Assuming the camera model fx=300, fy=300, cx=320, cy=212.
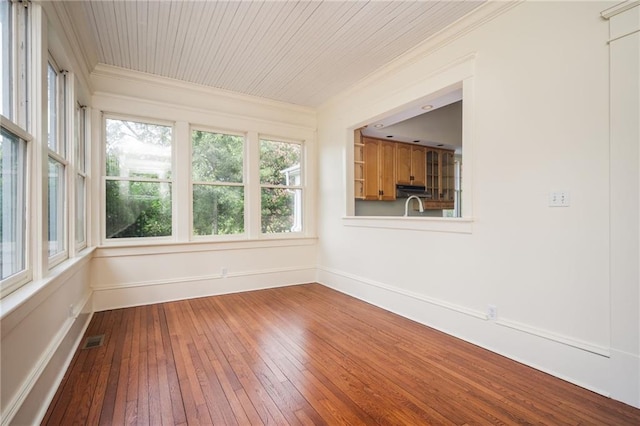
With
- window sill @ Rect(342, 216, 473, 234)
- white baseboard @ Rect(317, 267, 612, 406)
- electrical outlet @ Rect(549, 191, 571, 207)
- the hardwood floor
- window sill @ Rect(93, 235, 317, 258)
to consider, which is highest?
electrical outlet @ Rect(549, 191, 571, 207)

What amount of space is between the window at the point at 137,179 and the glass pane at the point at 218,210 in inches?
14.3

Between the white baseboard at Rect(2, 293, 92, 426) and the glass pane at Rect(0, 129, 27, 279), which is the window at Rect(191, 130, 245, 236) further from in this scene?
the glass pane at Rect(0, 129, 27, 279)

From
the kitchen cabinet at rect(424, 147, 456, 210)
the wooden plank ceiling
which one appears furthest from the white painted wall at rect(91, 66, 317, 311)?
the kitchen cabinet at rect(424, 147, 456, 210)

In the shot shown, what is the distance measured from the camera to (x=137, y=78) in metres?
3.73

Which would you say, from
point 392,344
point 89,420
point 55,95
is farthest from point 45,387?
point 392,344

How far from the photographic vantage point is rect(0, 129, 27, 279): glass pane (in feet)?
5.21

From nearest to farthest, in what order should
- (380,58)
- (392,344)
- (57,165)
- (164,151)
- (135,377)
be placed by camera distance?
(135,377)
(57,165)
(392,344)
(380,58)
(164,151)

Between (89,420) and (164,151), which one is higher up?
(164,151)

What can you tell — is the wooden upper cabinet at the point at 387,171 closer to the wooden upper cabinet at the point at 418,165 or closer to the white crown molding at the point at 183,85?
the wooden upper cabinet at the point at 418,165

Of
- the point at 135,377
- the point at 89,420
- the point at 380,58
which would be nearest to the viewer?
the point at 89,420

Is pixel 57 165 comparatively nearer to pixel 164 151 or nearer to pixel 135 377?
pixel 164 151

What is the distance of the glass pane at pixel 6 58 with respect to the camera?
1.65 meters

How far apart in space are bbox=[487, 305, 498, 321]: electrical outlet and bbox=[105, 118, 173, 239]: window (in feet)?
12.5

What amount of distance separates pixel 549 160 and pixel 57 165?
3900 mm
